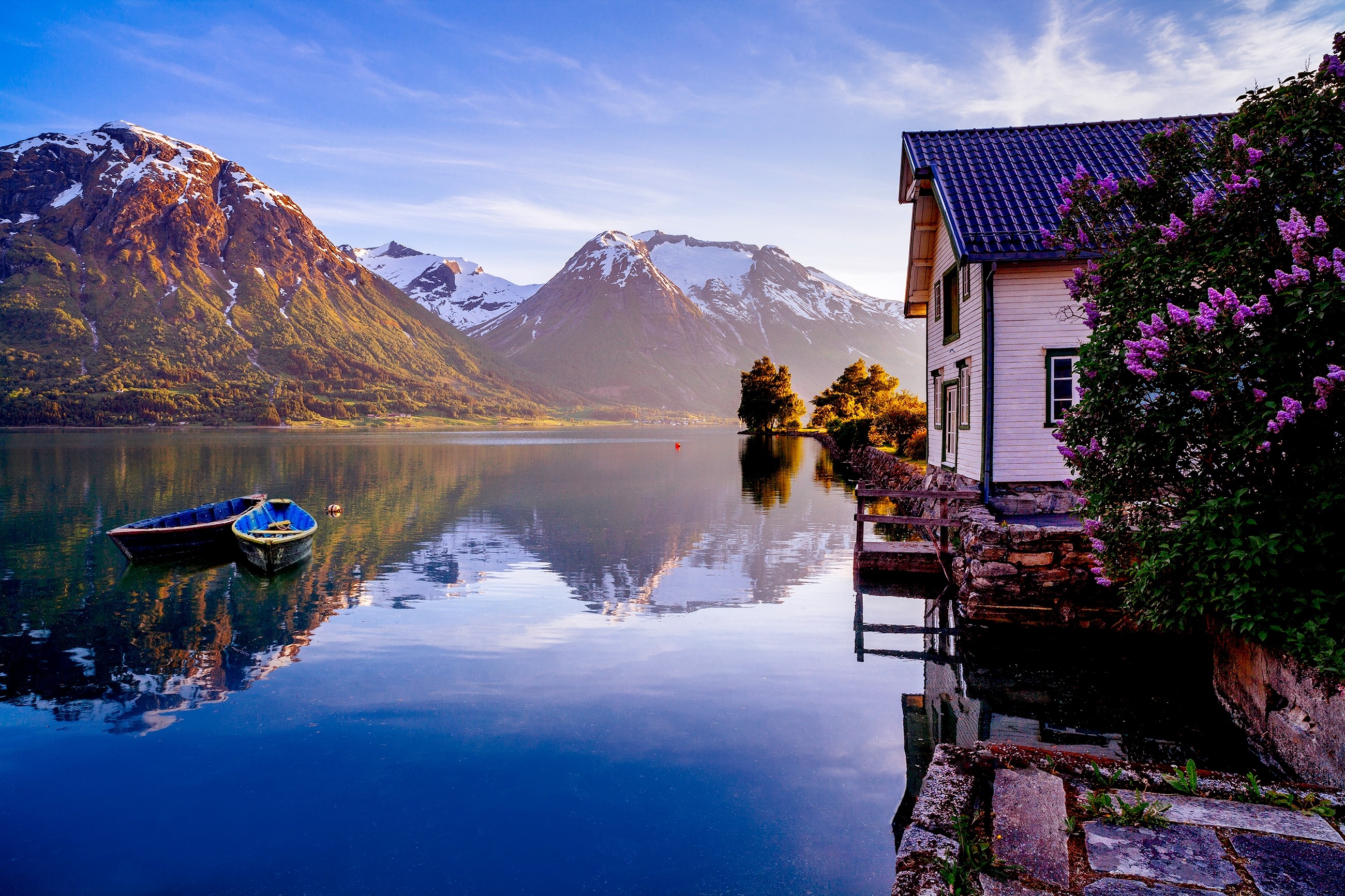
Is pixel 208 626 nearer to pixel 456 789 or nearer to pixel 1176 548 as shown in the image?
pixel 456 789

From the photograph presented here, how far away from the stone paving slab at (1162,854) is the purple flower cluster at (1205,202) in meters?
5.91

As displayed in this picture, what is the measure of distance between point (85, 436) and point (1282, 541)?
145396mm

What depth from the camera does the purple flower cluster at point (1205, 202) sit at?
7.63 meters

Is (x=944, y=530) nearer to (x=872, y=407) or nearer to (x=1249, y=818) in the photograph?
(x=1249, y=818)

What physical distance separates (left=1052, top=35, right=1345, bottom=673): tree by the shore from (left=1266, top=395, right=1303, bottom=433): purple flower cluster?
0.02 metres

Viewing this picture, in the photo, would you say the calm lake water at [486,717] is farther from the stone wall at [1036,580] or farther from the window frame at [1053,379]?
the window frame at [1053,379]

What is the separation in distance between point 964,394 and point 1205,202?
13.2 metres

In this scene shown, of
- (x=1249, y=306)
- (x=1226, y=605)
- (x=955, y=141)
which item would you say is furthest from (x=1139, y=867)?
(x=955, y=141)

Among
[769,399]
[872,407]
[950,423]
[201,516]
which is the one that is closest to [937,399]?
[950,423]

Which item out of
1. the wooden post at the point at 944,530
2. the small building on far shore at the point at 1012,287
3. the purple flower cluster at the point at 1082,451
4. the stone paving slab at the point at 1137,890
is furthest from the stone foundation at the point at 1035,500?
the stone paving slab at the point at 1137,890

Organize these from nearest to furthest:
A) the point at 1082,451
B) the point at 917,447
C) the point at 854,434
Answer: the point at 1082,451 < the point at 917,447 < the point at 854,434

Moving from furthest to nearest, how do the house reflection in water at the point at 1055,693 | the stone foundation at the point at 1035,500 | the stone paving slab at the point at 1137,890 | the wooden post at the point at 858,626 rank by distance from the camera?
the stone foundation at the point at 1035,500 → the wooden post at the point at 858,626 → the house reflection in water at the point at 1055,693 → the stone paving slab at the point at 1137,890

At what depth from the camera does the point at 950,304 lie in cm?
2231

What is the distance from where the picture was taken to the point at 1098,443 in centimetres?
850
